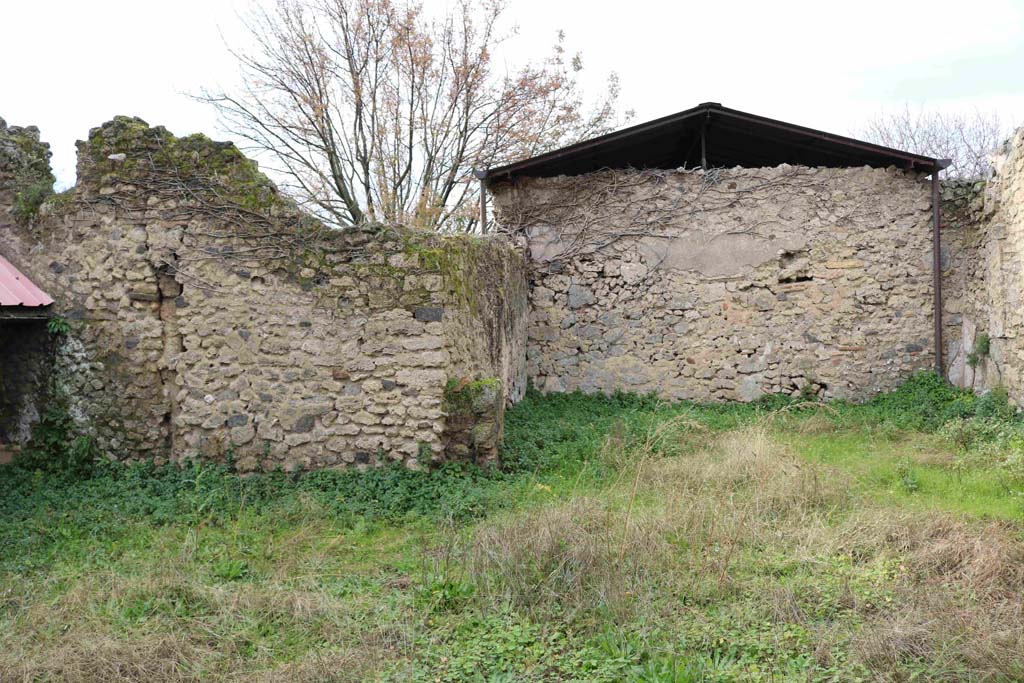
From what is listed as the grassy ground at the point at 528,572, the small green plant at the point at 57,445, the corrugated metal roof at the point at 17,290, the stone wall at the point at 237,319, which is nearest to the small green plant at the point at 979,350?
the grassy ground at the point at 528,572

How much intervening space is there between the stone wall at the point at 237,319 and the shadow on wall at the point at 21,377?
0.78 ft

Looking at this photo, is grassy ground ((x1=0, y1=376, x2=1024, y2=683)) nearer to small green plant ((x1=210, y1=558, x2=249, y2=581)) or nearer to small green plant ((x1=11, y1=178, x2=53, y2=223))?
small green plant ((x1=210, y1=558, x2=249, y2=581))

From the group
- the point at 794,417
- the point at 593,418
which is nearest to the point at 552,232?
the point at 593,418

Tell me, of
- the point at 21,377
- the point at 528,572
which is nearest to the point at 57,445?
the point at 21,377

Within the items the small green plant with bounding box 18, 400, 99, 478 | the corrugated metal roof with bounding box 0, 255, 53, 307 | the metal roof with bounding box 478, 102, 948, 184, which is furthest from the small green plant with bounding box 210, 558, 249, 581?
the metal roof with bounding box 478, 102, 948, 184

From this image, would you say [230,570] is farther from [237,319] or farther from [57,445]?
[57,445]

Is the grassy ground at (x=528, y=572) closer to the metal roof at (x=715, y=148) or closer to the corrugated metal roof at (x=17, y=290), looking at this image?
the corrugated metal roof at (x=17, y=290)

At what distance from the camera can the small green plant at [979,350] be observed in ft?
32.2

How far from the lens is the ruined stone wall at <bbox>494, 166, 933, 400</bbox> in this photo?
10.4 meters

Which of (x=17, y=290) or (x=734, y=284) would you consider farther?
(x=734, y=284)

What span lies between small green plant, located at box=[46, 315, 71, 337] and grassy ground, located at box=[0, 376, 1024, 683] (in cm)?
128

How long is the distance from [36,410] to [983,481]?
27.7 ft

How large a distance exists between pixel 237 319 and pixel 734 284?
6.72 m

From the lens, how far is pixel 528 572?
4.37 metres
